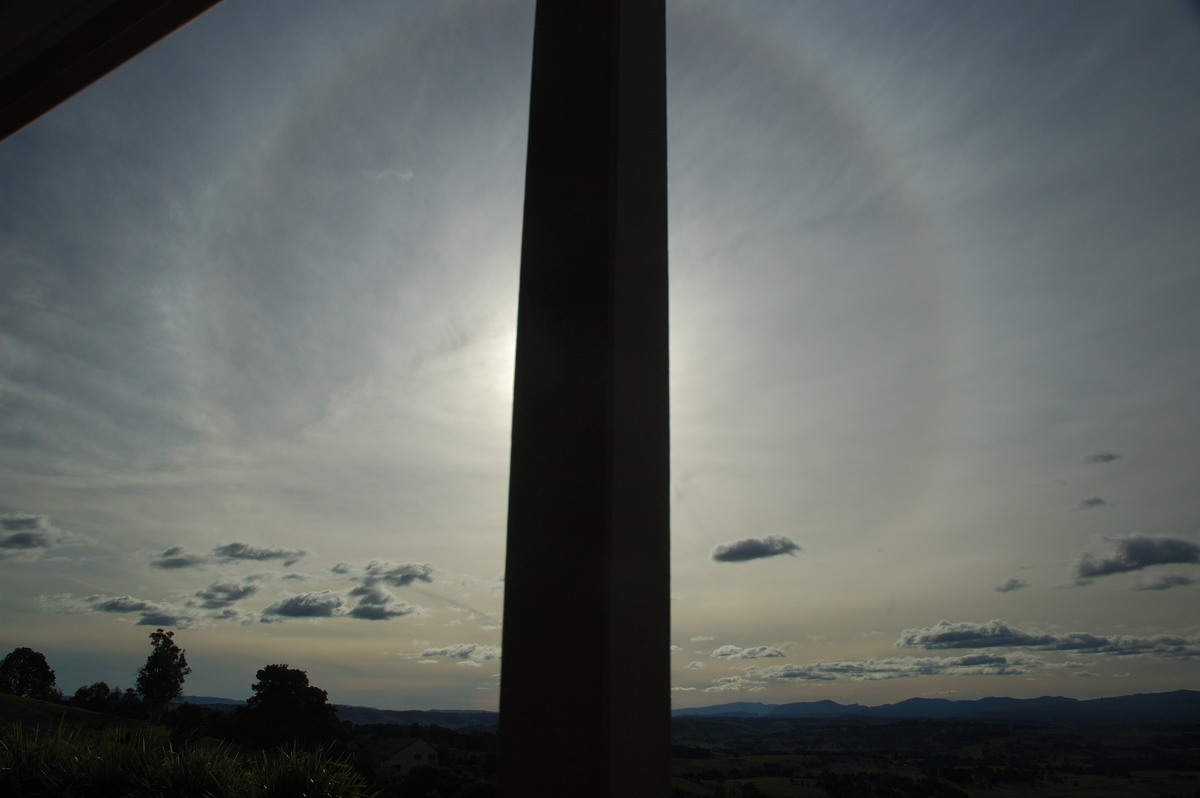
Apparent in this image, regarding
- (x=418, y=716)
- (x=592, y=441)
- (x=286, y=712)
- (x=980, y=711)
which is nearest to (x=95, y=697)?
(x=286, y=712)

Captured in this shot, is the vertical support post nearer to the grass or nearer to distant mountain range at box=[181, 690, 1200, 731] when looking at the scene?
distant mountain range at box=[181, 690, 1200, 731]

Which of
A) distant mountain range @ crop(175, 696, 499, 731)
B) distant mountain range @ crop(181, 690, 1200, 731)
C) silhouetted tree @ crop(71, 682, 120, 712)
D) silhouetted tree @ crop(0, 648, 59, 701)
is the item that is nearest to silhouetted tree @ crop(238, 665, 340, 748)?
distant mountain range @ crop(175, 696, 499, 731)

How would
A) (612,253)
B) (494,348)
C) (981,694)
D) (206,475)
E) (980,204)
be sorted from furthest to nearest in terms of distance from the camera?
(206,475)
(494,348)
(980,204)
(981,694)
(612,253)

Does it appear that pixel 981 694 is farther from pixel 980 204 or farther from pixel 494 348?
pixel 494 348

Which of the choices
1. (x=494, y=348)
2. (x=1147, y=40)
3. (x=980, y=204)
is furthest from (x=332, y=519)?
(x=1147, y=40)

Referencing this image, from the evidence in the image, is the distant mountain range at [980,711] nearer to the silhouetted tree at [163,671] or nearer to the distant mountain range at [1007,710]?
the distant mountain range at [1007,710]

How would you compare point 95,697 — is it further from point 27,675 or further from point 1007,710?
point 1007,710

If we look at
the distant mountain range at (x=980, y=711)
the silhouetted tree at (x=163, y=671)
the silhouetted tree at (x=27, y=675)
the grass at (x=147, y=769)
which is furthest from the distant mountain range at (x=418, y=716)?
the silhouetted tree at (x=27, y=675)
